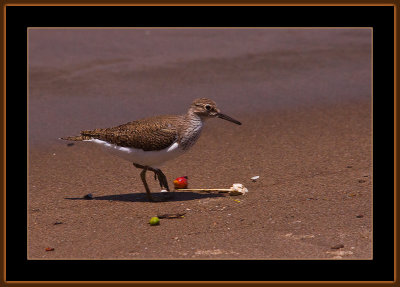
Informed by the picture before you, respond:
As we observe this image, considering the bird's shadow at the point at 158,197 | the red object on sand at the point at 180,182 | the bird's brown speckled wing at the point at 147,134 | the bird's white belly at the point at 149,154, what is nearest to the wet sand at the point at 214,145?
the bird's shadow at the point at 158,197

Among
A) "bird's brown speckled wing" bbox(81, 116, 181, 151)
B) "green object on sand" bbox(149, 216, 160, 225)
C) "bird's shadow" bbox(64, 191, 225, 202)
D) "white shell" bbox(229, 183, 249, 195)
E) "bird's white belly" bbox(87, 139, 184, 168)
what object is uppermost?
"bird's brown speckled wing" bbox(81, 116, 181, 151)

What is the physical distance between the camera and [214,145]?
11727 millimetres

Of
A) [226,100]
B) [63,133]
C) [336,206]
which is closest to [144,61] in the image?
[226,100]

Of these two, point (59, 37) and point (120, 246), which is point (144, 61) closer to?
point (59, 37)

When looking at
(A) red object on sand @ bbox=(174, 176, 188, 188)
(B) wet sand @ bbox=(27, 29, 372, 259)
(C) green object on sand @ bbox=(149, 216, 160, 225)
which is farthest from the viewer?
(A) red object on sand @ bbox=(174, 176, 188, 188)

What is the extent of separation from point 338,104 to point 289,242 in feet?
21.3

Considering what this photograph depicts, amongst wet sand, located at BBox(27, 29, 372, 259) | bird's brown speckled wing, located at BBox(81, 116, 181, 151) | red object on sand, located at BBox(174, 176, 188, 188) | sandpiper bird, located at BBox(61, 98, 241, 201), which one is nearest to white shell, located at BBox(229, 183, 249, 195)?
wet sand, located at BBox(27, 29, 372, 259)

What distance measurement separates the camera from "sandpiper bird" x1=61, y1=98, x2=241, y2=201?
30.3 ft

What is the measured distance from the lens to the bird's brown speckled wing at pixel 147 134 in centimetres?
921

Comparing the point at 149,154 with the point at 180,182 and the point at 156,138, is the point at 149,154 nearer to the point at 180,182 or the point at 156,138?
the point at 156,138

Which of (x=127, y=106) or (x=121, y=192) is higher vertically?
(x=127, y=106)

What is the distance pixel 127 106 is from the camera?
13.5 meters

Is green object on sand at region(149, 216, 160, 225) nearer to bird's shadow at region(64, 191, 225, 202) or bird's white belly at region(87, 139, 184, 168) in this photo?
bird's shadow at region(64, 191, 225, 202)

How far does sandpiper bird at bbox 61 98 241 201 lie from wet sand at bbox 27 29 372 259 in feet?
2.05
